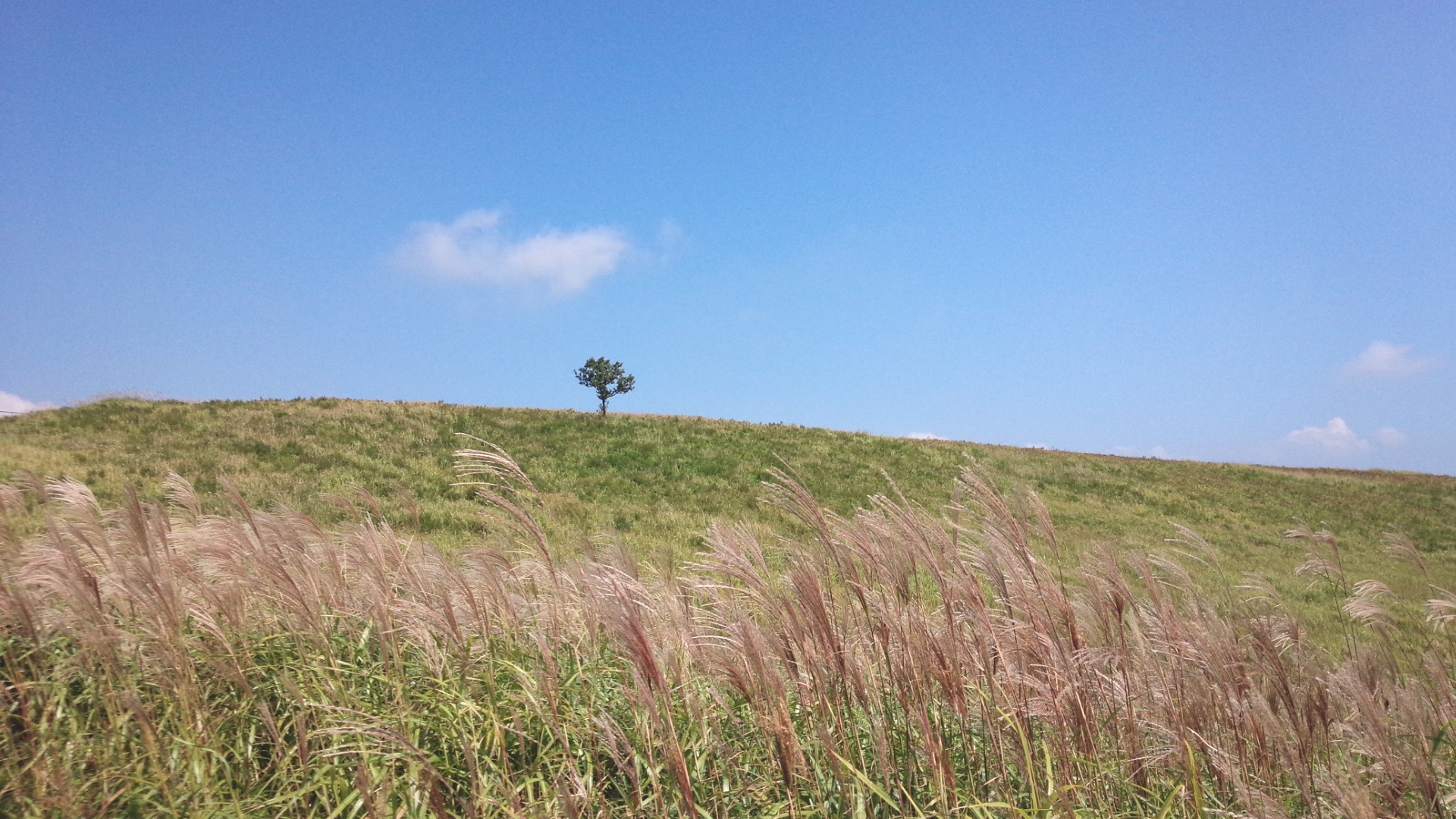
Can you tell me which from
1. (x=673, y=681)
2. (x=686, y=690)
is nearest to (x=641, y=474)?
(x=673, y=681)

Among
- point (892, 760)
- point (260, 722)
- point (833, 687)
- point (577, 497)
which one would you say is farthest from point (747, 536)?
point (577, 497)

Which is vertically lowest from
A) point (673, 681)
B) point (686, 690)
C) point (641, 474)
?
point (673, 681)

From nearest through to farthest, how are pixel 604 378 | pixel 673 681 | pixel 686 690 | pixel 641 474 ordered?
pixel 686 690
pixel 673 681
pixel 641 474
pixel 604 378

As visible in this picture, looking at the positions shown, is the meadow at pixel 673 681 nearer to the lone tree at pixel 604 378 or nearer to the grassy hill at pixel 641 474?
the grassy hill at pixel 641 474

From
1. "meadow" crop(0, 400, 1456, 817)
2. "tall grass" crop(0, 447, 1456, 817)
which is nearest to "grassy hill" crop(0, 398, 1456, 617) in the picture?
"meadow" crop(0, 400, 1456, 817)

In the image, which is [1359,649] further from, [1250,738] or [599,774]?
[599,774]

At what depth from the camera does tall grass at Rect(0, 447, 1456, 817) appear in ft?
10.4

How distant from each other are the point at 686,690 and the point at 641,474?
14851mm

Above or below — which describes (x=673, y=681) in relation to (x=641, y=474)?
below

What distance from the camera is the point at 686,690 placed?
3.54m

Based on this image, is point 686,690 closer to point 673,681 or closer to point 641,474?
point 673,681

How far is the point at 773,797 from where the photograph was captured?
3504mm

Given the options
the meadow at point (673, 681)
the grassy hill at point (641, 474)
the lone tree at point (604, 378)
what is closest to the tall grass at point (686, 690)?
A: the meadow at point (673, 681)

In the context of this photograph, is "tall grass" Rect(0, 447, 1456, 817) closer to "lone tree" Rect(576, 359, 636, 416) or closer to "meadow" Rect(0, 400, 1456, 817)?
"meadow" Rect(0, 400, 1456, 817)
